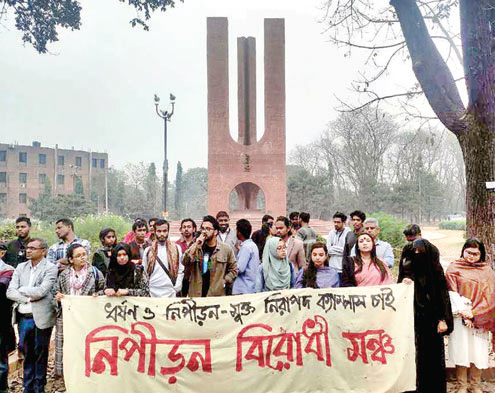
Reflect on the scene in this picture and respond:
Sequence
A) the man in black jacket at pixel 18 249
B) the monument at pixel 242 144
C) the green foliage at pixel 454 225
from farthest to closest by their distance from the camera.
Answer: the green foliage at pixel 454 225, the monument at pixel 242 144, the man in black jacket at pixel 18 249

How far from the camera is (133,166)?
61406 millimetres

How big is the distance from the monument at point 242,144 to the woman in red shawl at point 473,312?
62.6 ft

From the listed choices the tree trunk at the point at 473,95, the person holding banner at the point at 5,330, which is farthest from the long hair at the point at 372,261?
the person holding banner at the point at 5,330

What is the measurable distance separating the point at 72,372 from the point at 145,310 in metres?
0.82

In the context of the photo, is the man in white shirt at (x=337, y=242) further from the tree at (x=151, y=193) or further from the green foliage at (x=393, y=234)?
the tree at (x=151, y=193)

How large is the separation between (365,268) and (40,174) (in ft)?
200

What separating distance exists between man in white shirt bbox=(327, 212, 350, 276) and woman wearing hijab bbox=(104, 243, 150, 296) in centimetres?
283

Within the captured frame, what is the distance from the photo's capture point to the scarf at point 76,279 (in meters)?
4.18

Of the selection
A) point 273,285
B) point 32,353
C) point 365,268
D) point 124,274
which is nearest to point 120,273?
point 124,274

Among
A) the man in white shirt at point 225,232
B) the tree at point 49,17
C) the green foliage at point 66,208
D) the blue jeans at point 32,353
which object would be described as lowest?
the blue jeans at point 32,353

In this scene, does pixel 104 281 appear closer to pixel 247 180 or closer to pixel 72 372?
pixel 72 372

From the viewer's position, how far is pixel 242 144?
78.7 ft

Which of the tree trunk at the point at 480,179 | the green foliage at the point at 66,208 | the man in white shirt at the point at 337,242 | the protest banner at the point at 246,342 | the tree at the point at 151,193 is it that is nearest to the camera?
the protest banner at the point at 246,342

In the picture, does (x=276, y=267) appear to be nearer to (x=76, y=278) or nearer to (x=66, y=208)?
(x=76, y=278)
